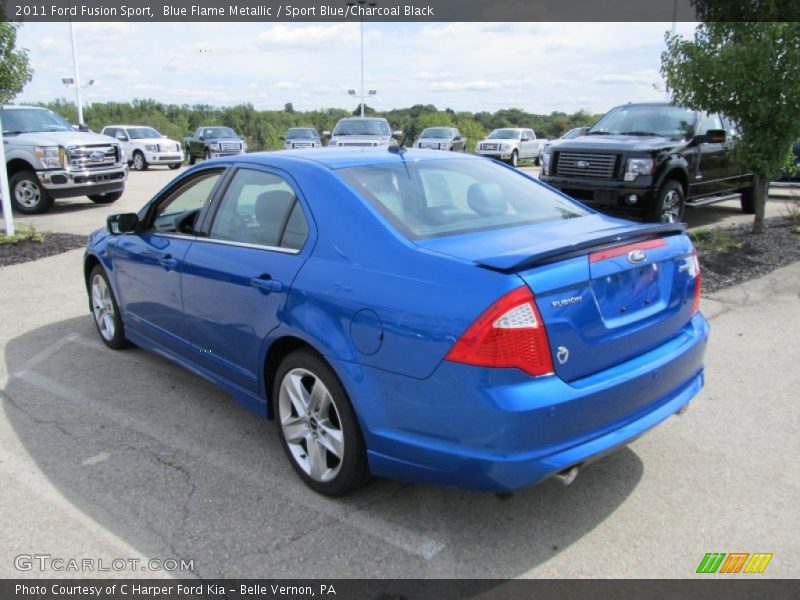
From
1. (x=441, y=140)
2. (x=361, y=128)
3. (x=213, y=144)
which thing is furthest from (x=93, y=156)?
(x=441, y=140)

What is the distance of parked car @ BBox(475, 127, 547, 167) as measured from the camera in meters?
29.4

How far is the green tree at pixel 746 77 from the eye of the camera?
801 cm

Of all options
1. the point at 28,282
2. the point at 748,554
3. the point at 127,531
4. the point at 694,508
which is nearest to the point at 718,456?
the point at 694,508

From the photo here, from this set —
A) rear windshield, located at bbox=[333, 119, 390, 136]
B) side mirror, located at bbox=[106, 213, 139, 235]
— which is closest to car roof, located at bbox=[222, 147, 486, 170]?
side mirror, located at bbox=[106, 213, 139, 235]

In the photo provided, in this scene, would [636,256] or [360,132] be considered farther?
[360,132]

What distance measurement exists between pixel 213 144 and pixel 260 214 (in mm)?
26671

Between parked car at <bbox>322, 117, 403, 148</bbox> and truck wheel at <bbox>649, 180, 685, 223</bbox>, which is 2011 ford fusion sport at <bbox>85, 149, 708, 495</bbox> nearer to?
truck wheel at <bbox>649, 180, 685, 223</bbox>

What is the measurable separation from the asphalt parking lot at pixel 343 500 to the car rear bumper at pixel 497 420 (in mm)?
415

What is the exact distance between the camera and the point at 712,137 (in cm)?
937

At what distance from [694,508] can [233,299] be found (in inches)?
102

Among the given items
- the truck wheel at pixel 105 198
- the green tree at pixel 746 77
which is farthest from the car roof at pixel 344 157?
the truck wheel at pixel 105 198

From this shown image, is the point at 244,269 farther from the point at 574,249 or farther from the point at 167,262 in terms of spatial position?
the point at 574,249

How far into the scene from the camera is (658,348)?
304 centimetres

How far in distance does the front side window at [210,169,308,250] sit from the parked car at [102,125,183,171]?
24.7 meters
